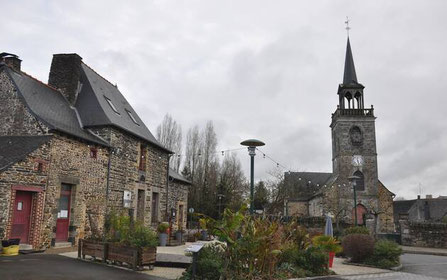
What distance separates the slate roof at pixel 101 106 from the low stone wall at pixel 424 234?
1624 cm

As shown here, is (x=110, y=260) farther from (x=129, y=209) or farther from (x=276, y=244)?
(x=129, y=209)

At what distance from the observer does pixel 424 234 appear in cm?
2223

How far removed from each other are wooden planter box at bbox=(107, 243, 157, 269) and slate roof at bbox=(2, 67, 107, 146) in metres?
5.85

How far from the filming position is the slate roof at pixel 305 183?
1838 inches

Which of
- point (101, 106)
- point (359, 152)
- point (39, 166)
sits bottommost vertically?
point (39, 166)

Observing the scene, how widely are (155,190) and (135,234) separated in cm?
1108

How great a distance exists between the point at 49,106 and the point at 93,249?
7548 mm

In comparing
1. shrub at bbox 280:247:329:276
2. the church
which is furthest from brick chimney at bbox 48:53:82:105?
the church

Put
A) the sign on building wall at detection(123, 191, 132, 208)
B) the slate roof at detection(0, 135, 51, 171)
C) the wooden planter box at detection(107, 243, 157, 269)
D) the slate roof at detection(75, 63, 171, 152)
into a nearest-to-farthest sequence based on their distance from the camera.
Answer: the wooden planter box at detection(107, 243, 157, 269), the slate roof at detection(0, 135, 51, 171), the slate roof at detection(75, 63, 171, 152), the sign on building wall at detection(123, 191, 132, 208)

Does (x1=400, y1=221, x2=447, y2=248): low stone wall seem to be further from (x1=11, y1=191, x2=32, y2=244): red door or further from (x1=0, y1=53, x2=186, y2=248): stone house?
(x1=11, y1=191, x2=32, y2=244): red door

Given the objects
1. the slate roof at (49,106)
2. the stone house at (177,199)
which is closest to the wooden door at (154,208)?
the stone house at (177,199)

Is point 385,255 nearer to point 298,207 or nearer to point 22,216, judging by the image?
point 22,216

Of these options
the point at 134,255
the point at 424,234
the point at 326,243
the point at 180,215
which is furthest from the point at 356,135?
the point at 134,255

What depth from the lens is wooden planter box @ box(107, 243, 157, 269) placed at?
9.08 m
